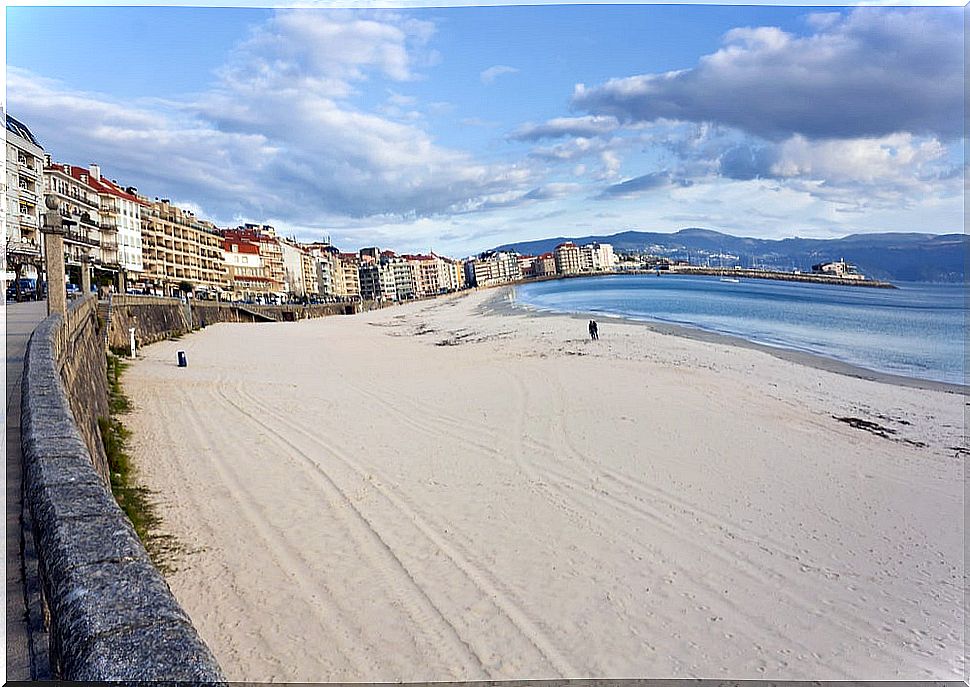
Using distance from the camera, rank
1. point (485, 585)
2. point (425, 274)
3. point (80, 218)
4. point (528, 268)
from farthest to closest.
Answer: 1. point (528, 268)
2. point (425, 274)
3. point (80, 218)
4. point (485, 585)

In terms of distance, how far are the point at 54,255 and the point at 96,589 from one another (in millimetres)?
11464

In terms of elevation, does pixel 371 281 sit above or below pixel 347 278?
below

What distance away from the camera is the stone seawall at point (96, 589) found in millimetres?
1361

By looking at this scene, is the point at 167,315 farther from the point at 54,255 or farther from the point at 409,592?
the point at 409,592

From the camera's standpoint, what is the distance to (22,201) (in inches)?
1314

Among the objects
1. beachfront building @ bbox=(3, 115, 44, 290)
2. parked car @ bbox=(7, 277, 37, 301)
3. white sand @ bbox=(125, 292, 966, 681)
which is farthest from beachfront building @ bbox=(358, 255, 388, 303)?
white sand @ bbox=(125, 292, 966, 681)

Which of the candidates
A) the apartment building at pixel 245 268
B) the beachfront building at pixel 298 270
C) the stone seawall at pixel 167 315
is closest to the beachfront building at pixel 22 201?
the stone seawall at pixel 167 315

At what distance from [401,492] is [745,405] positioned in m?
7.53

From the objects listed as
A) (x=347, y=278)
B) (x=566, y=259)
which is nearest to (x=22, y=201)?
(x=347, y=278)

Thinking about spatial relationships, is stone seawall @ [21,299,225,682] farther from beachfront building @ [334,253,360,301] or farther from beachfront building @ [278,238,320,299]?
beachfront building @ [334,253,360,301]

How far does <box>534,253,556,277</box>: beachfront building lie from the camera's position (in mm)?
188500

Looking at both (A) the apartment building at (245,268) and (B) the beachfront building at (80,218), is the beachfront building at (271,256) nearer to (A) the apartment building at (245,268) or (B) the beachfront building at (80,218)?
(A) the apartment building at (245,268)

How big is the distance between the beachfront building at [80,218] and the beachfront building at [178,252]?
6634mm

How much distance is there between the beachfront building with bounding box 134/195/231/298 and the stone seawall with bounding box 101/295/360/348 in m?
7.39
